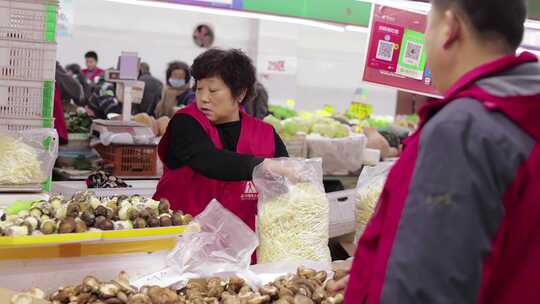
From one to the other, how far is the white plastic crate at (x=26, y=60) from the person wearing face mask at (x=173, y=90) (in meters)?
4.48

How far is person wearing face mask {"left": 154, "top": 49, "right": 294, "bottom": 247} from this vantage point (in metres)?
3.24

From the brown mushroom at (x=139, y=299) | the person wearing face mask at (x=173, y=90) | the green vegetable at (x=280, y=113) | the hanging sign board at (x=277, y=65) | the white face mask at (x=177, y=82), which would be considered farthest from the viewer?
the hanging sign board at (x=277, y=65)

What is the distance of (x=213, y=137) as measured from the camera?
10.8 ft

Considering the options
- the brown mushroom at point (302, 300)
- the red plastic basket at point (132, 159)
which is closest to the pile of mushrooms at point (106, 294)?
the brown mushroom at point (302, 300)

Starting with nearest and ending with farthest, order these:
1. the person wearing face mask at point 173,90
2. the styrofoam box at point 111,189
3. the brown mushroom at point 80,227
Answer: the brown mushroom at point 80,227 → the styrofoam box at point 111,189 → the person wearing face mask at point 173,90

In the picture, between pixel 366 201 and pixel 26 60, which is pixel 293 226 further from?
pixel 26 60

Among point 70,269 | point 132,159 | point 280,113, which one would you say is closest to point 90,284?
point 70,269

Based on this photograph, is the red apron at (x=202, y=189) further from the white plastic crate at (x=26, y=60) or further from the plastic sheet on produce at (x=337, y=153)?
the plastic sheet on produce at (x=337, y=153)

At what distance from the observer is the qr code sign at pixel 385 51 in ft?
14.0

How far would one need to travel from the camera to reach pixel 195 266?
2.61 m

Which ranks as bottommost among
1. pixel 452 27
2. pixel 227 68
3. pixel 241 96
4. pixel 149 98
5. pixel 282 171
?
pixel 149 98

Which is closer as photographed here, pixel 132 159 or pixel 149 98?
pixel 132 159

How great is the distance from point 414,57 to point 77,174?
264cm

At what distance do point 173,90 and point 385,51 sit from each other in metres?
4.60
